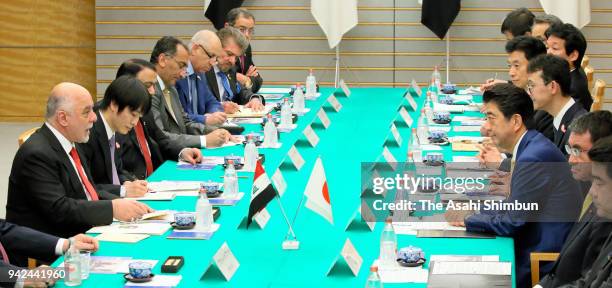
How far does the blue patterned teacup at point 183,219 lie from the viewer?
4.52 meters

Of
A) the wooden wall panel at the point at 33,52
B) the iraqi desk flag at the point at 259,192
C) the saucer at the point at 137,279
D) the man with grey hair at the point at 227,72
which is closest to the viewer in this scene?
the saucer at the point at 137,279

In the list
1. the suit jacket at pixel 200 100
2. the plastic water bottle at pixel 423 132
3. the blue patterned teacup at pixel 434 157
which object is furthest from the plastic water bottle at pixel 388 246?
the suit jacket at pixel 200 100

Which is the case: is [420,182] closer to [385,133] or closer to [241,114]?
[385,133]

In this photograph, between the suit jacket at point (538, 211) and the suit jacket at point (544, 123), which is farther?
the suit jacket at point (544, 123)

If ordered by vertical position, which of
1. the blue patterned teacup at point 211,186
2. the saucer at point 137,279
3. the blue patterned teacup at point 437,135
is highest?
the blue patterned teacup at point 437,135

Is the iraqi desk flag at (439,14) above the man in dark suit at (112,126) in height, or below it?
above

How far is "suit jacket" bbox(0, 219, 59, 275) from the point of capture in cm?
436

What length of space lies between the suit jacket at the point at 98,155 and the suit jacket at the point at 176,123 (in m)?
0.96

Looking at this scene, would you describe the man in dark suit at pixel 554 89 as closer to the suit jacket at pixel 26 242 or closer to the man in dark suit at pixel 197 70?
the man in dark suit at pixel 197 70

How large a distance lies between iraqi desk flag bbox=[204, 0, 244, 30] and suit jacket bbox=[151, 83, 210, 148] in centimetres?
425

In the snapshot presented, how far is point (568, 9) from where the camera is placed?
11133 millimetres

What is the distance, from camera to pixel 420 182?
525 cm

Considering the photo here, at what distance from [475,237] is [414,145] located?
5.02 feet

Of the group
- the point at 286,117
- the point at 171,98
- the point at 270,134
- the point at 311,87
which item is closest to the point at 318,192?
the point at 270,134
